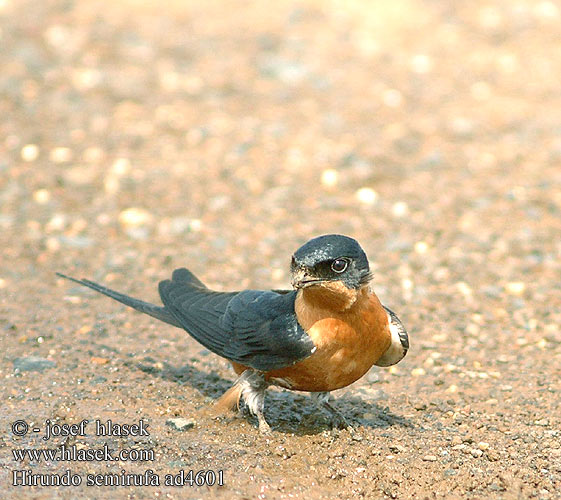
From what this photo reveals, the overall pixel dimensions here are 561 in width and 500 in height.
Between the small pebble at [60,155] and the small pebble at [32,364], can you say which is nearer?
the small pebble at [32,364]

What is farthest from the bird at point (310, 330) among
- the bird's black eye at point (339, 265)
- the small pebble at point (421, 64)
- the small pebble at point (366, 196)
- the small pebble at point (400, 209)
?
the small pebble at point (421, 64)

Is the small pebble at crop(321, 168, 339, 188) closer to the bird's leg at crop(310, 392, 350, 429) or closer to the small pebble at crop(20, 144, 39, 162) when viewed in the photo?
the small pebble at crop(20, 144, 39, 162)

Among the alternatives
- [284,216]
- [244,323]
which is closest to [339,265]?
[244,323]

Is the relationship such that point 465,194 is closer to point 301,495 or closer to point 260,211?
point 260,211

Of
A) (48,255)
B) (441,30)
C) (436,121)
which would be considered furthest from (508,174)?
(48,255)

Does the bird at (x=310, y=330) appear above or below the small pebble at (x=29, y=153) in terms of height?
below

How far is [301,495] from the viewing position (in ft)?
16.0

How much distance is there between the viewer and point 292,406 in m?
6.16

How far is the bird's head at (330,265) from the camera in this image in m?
4.88

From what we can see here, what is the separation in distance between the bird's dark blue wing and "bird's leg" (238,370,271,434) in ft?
0.51

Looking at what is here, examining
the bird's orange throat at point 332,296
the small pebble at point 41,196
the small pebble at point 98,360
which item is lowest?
the small pebble at point 98,360

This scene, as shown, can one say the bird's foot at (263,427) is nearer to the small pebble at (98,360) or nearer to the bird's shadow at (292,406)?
the bird's shadow at (292,406)

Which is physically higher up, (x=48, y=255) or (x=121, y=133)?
(x=121, y=133)

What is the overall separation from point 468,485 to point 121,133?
6772 mm
